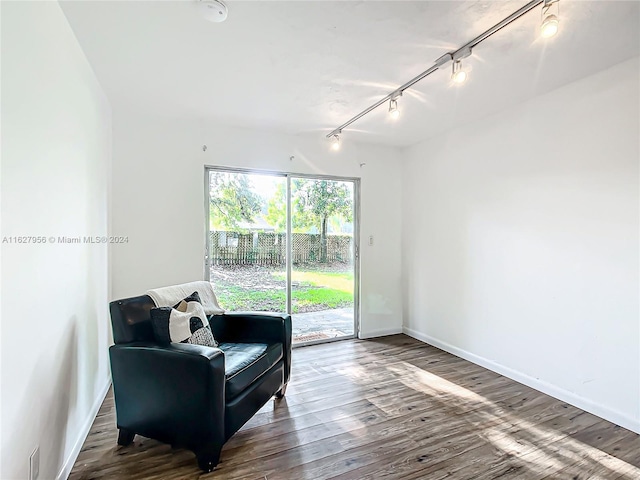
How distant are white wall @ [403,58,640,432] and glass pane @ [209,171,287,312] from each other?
5.93 feet

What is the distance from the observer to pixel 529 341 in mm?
2848

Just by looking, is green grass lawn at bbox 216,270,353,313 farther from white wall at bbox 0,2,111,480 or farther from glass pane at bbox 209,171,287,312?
white wall at bbox 0,2,111,480

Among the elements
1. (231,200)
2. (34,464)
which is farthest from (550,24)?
(34,464)

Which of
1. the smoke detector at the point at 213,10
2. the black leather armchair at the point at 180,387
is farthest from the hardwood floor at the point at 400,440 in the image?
the smoke detector at the point at 213,10

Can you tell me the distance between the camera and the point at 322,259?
13.3 feet

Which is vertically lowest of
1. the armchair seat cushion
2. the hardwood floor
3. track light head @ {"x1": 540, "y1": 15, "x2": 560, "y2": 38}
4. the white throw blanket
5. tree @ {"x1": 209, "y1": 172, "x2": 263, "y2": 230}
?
the hardwood floor

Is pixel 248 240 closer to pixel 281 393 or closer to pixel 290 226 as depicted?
pixel 290 226

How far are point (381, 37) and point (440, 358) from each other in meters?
3.02

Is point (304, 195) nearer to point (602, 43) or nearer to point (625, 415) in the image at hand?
point (602, 43)

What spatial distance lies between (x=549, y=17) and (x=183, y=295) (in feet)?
8.93

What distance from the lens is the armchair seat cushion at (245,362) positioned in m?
1.93

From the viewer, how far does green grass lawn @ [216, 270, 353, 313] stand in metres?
3.64

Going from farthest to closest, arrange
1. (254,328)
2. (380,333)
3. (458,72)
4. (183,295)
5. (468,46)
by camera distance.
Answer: (380,333)
(254,328)
(183,295)
(458,72)
(468,46)

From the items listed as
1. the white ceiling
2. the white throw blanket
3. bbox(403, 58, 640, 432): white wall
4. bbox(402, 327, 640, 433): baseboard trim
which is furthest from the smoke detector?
bbox(402, 327, 640, 433): baseboard trim
